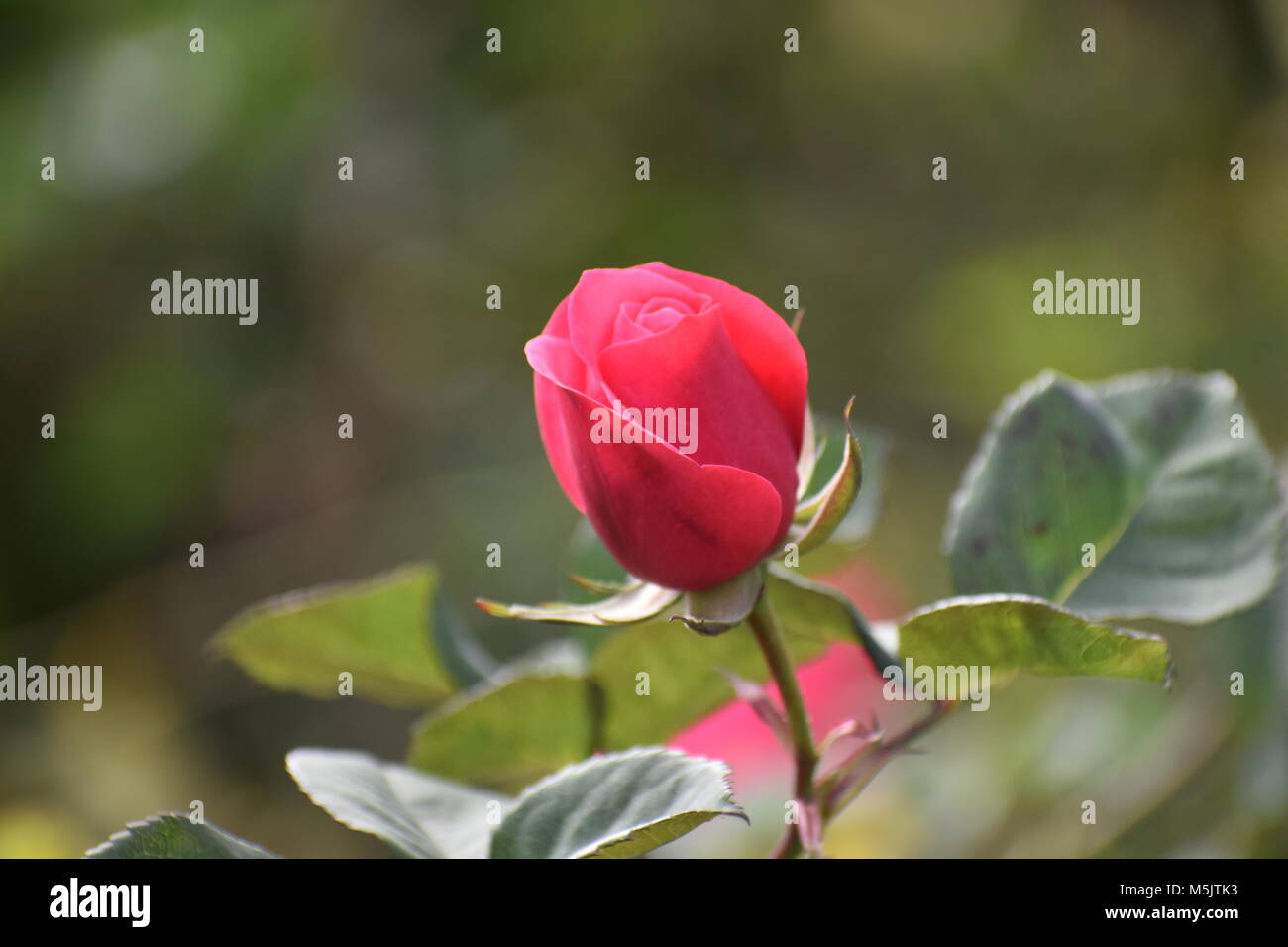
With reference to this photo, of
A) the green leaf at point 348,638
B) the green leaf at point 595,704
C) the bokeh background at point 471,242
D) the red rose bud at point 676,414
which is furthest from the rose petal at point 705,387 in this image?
the bokeh background at point 471,242

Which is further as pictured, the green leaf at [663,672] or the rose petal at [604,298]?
the green leaf at [663,672]

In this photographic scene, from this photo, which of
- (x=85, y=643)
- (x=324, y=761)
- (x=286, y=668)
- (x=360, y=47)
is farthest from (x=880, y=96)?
(x=324, y=761)

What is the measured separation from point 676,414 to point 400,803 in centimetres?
19

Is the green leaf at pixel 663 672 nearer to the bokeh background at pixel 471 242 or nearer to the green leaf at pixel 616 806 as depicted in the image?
the green leaf at pixel 616 806

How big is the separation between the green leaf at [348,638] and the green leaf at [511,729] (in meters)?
0.06

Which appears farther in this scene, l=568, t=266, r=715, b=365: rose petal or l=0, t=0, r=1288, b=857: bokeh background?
l=0, t=0, r=1288, b=857: bokeh background

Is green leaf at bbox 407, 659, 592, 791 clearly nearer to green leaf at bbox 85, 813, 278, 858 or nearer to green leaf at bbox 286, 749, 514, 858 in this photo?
green leaf at bbox 286, 749, 514, 858

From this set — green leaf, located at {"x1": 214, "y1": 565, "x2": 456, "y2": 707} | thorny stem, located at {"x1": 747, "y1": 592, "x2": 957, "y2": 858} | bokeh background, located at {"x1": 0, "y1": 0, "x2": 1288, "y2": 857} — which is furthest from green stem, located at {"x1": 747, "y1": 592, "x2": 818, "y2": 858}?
bokeh background, located at {"x1": 0, "y1": 0, "x2": 1288, "y2": 857}

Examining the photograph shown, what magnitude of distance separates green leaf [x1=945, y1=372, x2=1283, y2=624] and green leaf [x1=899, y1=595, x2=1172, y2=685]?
0.26 feet

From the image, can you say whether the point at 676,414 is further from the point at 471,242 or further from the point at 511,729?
the point at 471,242

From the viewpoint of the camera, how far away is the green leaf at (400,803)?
421mm

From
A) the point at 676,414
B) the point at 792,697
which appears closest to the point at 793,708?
the point at 792,697

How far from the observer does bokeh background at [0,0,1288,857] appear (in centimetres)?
172

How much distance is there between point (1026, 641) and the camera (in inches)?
17.0
